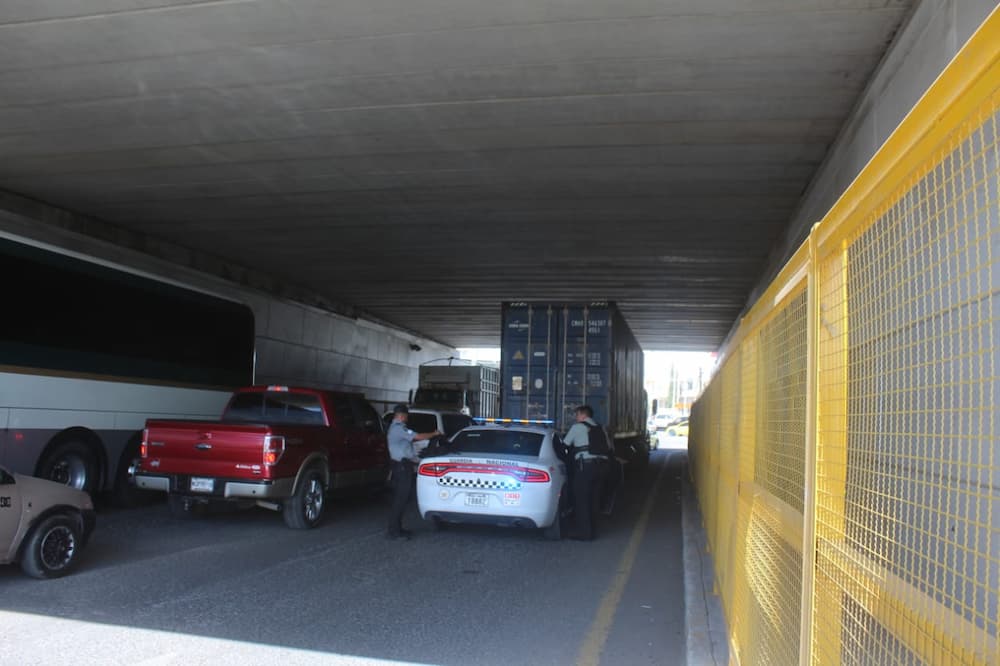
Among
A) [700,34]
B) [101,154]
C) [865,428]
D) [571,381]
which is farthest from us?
[571,381]

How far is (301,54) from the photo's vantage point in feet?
26.8

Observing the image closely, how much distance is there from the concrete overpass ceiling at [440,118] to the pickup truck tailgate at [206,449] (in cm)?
398

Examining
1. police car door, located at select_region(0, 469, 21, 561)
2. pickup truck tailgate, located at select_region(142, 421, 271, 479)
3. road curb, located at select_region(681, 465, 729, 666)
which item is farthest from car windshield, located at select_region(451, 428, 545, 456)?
police car door, located at select_region(0, 469, 21, 561)

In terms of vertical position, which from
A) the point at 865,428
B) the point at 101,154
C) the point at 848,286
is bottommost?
the point at 865,428

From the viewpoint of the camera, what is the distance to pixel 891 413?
1.96m

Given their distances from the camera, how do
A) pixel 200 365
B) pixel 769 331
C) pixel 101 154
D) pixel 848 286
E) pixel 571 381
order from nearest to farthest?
pixel 848 286
pixel 769 331
pixel 101 154
pixel 200 365
pixel 571 381

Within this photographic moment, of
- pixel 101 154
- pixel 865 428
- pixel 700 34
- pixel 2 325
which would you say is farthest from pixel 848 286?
pixel 101 154

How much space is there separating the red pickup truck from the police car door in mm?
3395

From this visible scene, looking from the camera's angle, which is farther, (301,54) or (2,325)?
(2,325)

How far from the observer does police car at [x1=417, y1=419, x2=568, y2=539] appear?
952 cm

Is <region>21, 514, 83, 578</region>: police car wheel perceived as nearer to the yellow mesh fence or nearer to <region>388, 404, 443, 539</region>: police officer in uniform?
<region>388, 404, 443, 539</region>: police officer in uniform

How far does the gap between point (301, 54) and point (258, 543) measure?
18.8ft

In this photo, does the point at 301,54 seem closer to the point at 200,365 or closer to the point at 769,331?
the point at 769,331

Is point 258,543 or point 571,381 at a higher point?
point 571,381
